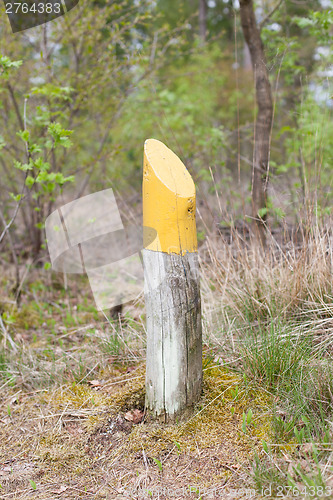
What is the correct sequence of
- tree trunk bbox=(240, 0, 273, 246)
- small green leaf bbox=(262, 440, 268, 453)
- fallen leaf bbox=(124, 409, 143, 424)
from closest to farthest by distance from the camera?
small green leaf bbox=(262, 440, 268, 453) < fallen leaf bbox=(124, 409, 143, 424) < tree trunk bbox=(240, 0, 273, 246)

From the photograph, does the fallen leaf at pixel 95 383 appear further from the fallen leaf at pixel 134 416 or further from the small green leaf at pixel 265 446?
the small green leaf at pixel 265 446

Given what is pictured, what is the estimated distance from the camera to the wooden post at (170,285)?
1.80m

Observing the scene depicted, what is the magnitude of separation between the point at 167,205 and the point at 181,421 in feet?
3.61

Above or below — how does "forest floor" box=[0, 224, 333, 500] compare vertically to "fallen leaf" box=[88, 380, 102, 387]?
above

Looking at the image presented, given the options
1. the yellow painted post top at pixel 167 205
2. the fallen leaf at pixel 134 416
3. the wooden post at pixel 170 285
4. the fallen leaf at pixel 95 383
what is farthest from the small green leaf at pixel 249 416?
the fallen leaf at pixel 95 383

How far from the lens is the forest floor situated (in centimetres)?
166

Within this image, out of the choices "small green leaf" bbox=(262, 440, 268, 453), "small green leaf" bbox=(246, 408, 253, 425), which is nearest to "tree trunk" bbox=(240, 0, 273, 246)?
"small green leaf" bbox=(246, 408, 253, 425)

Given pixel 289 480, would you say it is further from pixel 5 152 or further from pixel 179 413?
pixel 5 152

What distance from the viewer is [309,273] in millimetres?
2479

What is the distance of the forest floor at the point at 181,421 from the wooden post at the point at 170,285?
176 mm

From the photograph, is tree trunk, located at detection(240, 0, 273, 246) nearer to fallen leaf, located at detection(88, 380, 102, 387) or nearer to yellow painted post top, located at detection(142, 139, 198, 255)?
yellow painted post top, located at detection(142, 139, 198, 255)

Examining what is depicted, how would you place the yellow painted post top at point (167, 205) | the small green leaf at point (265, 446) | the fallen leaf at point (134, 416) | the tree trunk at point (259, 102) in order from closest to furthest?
the small green leaf at point (265, 446), the yellow painted post top at point (167, 205), the fallen leaf at point (134, 416), the tree trunk at point (259, 102)

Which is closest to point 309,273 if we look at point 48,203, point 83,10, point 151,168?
point 151,168

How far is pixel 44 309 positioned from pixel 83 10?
3.11m
